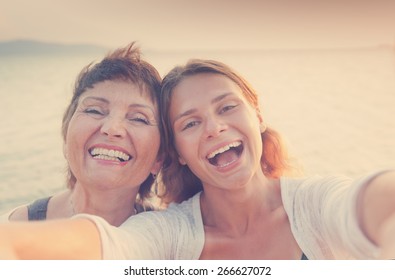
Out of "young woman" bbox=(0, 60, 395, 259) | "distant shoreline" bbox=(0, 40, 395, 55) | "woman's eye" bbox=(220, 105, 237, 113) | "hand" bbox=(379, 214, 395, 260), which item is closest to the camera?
"hand" bbox=(379, 214, 395, 260)

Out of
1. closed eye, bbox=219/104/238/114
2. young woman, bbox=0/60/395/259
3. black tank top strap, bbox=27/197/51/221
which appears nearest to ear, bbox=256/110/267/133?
young woman, bbox=0/60/395/259

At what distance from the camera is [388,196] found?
947mm

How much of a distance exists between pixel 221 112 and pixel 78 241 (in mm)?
483

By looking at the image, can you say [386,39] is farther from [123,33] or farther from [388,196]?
[123,33]

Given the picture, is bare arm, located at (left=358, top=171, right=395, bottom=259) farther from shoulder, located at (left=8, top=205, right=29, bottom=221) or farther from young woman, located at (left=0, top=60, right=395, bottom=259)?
→ shoulder, located at (left=8, top=205, right=29, bottom=221)

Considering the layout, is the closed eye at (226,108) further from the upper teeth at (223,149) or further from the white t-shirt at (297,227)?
the white t-shirt at (297,227)

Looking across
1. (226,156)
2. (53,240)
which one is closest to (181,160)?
(226,156)

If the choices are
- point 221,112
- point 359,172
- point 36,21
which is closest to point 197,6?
point 221,112

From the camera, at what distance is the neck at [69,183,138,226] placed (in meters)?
1.35

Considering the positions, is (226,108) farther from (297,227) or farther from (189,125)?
(297,227)

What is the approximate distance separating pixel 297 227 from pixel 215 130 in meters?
0.31

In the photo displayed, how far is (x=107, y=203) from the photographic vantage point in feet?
4.46

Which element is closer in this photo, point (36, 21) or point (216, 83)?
point (216, 83)

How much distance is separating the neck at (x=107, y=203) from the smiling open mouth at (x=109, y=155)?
95 mm
